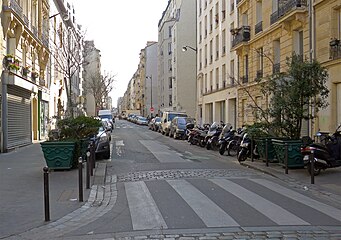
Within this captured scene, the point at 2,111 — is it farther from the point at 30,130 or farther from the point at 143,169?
the point at 143,169

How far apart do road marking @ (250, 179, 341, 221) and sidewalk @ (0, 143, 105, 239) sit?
4.36 metres

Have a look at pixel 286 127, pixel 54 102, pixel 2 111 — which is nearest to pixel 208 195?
pixel 286 127

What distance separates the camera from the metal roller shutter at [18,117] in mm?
21475

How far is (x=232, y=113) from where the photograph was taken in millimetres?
35312

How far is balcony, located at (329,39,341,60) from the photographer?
56.6 ft

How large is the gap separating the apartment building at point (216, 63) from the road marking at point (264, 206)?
21873mm

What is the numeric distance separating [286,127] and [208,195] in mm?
6023

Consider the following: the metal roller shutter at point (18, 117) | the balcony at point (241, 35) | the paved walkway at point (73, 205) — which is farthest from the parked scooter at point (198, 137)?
the paved walkway at point (73, 205)

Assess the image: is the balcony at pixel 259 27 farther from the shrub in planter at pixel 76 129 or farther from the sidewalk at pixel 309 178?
the shrub in planter at pixel 76 129

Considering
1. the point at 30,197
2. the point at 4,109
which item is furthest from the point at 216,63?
the point at 30,197

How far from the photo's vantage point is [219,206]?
8.09 meters

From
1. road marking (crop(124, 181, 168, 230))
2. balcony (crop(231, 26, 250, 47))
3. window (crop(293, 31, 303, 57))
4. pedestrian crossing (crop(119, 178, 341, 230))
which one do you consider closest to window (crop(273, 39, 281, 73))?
window (crop(293, 31, 303, 57))

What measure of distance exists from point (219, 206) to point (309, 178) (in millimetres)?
4702

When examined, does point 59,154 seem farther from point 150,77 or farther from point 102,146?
point 150,77
